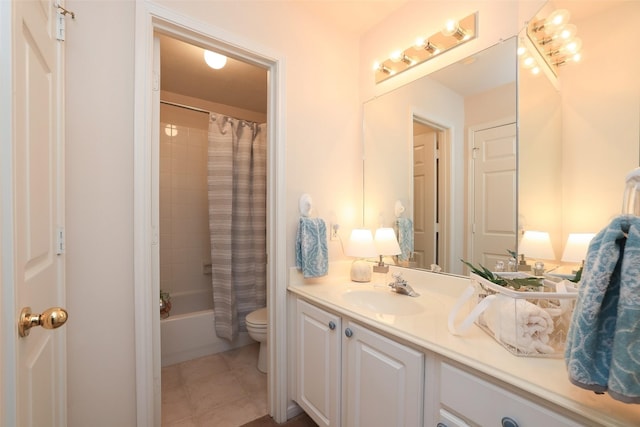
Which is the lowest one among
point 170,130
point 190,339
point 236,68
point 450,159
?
point 190,339

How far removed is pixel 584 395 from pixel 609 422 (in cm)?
6

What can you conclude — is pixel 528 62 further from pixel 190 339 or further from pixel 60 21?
pixel 190 339

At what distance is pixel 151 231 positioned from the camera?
1.24 meters

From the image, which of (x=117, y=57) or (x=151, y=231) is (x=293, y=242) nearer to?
(x=151, y=231)

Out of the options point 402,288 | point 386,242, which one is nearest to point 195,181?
point 386,242

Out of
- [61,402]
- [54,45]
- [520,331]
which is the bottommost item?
[61,402]

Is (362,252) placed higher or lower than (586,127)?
lower

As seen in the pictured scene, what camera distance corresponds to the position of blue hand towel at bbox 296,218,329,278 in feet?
5.16

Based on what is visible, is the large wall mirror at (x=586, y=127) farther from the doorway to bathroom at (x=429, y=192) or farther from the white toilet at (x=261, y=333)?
the white toilet at (x=261, y=333)

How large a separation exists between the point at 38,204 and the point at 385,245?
156cm

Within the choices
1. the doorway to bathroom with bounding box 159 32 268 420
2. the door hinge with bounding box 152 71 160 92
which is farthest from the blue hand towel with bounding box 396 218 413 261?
the door hinge with bounding box 152 71 160 92

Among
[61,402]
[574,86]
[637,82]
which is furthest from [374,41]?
[61,402]

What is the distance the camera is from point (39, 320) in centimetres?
63

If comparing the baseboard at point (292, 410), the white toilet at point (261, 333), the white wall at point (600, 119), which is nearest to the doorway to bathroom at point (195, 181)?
the white toilet at point (261, 333)
